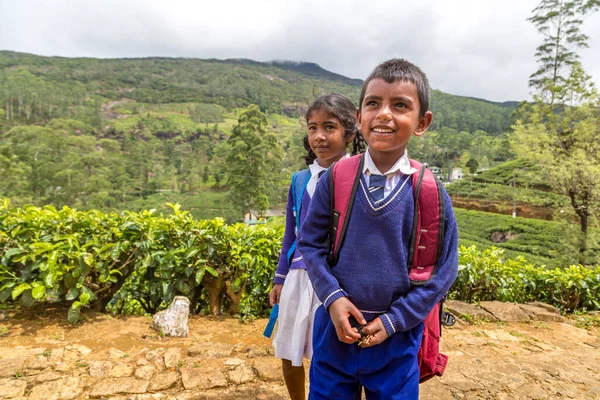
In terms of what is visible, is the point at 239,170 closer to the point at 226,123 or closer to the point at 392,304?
the point at 392,304

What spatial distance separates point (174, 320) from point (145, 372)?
604 millimetres

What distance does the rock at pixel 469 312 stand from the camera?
379 cm

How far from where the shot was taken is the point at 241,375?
216 cm

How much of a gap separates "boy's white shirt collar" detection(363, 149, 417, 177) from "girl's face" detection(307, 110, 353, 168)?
455mm

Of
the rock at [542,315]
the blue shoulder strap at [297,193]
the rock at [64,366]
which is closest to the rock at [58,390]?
the rock at [64,366]

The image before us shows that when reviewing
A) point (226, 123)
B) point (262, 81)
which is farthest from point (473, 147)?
point (262, 81)

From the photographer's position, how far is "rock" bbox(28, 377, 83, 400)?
6.03 ft

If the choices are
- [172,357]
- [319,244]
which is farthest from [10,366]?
[319,244]

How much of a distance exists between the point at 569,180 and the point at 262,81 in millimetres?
133165

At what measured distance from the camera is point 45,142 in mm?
36875

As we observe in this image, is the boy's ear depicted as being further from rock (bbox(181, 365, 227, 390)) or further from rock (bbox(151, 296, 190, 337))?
rock (bbox(151, 296, 190, 337))

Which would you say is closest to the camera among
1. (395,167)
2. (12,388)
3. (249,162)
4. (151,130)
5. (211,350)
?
(395,167)

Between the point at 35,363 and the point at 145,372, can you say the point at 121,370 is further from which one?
the point at 35,363

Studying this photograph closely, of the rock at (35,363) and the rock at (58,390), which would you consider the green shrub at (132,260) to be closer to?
the rock at (35,363)
